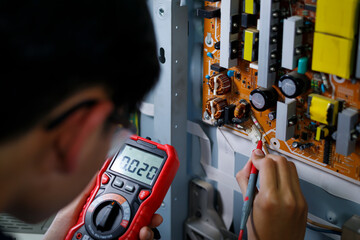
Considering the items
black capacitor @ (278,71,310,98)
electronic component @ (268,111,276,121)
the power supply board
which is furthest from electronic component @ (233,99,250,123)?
black capacitor @ (278,71,310,98)

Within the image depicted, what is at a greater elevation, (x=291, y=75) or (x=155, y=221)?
(x=291, y=75)

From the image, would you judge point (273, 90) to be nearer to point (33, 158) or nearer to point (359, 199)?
point (359, 199)

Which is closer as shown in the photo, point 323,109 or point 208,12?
point 323,109

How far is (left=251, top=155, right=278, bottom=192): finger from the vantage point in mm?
1345

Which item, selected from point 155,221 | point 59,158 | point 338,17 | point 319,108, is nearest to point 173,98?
point 155,221

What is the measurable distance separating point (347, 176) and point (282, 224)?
254mm

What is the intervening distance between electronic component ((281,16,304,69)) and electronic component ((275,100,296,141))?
127 millimetres

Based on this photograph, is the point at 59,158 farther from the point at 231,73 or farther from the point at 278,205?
the point at 231,73

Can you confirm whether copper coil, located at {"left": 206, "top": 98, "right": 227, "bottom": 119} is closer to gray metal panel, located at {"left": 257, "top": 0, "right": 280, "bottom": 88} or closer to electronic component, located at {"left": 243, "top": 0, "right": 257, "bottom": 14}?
gray metal panel, located at {"left": 257, "top": 0, "right": 280, "bottom": 88}

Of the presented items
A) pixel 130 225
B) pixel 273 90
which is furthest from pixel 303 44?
pixel 130 225

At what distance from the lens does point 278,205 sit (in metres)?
1.33

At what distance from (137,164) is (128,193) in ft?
0.39

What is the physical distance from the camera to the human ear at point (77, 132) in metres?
0.76

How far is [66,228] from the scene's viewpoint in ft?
5.44
